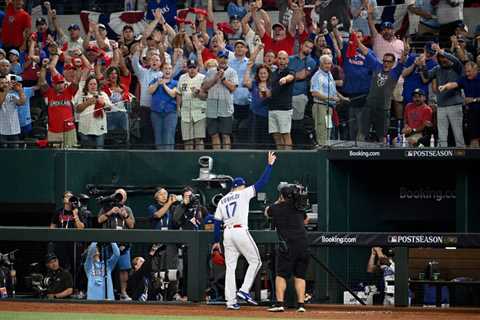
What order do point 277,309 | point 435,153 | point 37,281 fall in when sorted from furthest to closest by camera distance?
point 435,153 < point 37,281 < point 277,309

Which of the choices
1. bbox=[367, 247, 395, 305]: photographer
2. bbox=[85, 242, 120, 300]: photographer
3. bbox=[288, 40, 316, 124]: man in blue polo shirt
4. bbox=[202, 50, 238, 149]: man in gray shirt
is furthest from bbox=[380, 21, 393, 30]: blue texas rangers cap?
bbox=[85, 242, 120, 300]: photographer

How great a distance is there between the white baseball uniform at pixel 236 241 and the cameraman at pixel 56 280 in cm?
247

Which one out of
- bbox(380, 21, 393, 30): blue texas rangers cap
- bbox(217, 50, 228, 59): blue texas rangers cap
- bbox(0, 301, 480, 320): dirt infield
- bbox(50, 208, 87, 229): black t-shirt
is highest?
bbox(380, 21, 393, 30): blue texas rangers cap

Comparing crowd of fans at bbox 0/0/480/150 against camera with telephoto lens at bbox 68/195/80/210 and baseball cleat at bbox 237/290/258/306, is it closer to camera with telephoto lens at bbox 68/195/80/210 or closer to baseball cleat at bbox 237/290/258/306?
camera with telephoto lens at bbox 68/195/80/210

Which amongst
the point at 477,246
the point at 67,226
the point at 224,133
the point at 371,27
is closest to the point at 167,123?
the point at 224,133

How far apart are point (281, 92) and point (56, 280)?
14.2 feet

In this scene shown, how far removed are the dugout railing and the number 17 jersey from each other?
620mm

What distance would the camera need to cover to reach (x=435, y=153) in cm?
1839

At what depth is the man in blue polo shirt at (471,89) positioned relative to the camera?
59.5 feet

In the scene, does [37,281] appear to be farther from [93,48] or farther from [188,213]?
[93,48]

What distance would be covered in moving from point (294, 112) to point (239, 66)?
144 centimetres

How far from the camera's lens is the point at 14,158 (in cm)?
2088

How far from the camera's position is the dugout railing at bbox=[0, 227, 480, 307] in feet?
55.3

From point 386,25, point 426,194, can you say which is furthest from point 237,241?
point 386,25
